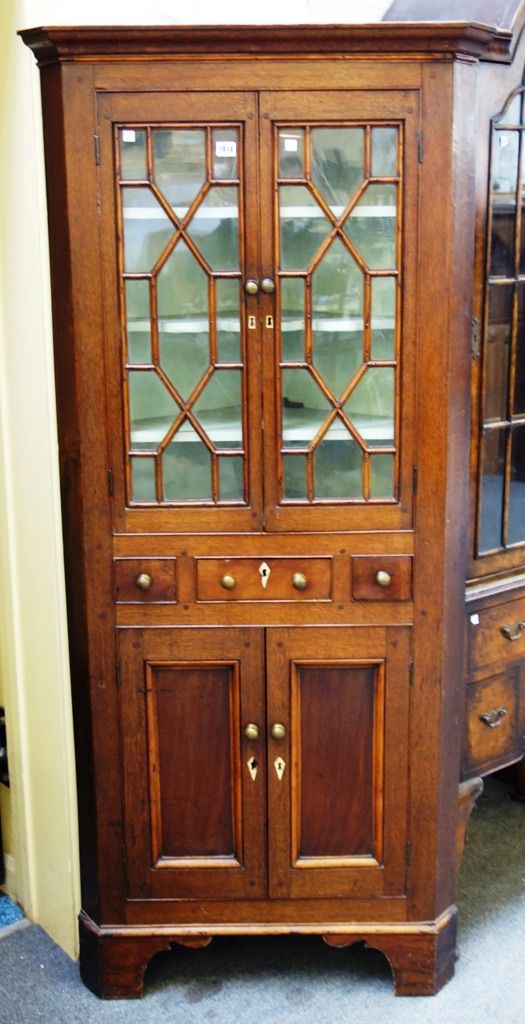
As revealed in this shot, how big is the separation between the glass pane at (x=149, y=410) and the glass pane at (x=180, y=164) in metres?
0.32

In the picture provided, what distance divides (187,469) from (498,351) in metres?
0.74

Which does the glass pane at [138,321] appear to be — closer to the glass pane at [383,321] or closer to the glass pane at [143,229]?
the glass pane at [143,229]

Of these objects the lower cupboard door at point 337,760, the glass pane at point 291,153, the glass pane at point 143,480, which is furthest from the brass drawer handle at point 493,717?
the glass pane at point 291,153

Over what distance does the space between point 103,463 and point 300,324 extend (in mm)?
469

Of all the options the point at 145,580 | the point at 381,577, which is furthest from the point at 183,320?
the point at 381,577

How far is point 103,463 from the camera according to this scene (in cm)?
209

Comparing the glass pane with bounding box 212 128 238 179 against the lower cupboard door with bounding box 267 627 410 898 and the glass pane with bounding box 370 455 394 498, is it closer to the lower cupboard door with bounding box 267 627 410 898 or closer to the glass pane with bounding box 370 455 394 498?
the glass pane with bounding box 370 455 394 498

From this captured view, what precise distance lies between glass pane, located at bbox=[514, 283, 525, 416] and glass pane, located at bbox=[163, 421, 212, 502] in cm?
74

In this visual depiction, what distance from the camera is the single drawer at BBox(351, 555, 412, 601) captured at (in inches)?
83.8

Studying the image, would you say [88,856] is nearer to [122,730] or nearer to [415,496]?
[122,730]

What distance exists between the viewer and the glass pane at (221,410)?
2.09 meters

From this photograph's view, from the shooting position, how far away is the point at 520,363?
7.88 ft

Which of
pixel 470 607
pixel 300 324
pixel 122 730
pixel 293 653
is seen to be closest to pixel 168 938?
pixel 122 730

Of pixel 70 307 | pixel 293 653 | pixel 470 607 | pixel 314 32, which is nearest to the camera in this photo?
pixel 314 32
